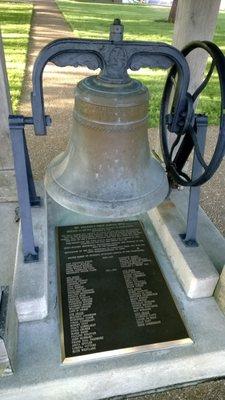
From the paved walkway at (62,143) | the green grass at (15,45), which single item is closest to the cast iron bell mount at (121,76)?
the paved walkway at (62,143)

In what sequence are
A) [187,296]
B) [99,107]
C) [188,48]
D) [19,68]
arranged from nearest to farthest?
1. [99,107]
2. [188,48]
3. [187,296]
4. [19,68]

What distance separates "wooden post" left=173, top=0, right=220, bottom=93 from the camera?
250 cm

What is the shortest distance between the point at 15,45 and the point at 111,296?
7530 mm

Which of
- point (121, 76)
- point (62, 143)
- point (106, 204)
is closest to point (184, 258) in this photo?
point (106, 204)

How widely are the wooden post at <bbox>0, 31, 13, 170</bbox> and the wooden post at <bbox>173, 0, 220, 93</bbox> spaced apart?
131 centimetres

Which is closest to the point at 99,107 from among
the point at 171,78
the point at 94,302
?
the point at 171,78

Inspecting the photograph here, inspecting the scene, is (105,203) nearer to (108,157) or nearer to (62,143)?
(108,157)

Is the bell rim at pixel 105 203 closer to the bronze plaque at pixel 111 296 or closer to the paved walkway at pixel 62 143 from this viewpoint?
the bronze plaque at pixel 111 296

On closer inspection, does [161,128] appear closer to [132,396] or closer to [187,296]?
[187,296]

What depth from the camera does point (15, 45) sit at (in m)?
8.10

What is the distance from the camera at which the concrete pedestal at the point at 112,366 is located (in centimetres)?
183

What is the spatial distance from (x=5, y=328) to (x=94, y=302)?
0.59 m

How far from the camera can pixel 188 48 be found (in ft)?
6.29

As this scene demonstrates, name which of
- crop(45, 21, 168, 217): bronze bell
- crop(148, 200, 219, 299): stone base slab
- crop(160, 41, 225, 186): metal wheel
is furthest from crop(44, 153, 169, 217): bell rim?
crop(148, 200, 219, 299): stone base slab
